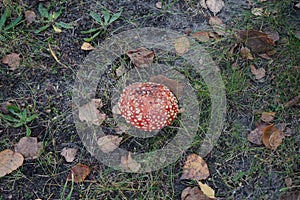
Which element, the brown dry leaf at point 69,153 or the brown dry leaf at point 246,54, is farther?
the brown dry leaf at point 246,54

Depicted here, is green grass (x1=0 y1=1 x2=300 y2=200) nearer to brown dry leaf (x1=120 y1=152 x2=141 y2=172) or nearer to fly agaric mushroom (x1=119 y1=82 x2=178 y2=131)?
brown dry leaf (x1=120 y1=152 x2=141 y2=172)

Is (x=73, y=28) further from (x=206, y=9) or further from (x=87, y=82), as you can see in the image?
(x=206, y=9)

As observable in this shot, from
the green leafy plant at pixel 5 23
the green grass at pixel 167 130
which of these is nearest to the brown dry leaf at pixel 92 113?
the green grass at pixel 167 130

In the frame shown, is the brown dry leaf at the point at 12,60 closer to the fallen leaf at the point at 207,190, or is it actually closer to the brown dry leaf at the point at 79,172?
the brown dry leaf at the point at 79,172

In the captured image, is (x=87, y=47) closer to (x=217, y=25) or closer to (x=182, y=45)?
(x=182, y=45)

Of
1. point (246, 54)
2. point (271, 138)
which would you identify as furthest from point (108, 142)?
point (246, 54)

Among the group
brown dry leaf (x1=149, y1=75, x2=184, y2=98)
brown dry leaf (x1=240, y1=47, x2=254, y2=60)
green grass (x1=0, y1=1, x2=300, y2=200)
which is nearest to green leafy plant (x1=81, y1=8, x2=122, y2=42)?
green grass (x1=0, y1=1, x2=300, y2=200)

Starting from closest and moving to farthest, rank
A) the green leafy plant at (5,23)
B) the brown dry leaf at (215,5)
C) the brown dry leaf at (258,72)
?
the brown dry leaf at (258,72) → the green leafy plant at (5,23) → the brown dry leaf at (215,5)

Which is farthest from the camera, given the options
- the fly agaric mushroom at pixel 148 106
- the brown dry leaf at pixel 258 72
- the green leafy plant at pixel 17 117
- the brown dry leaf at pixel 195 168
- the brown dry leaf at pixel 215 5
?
the brown dry leaf at pixel 215 5
